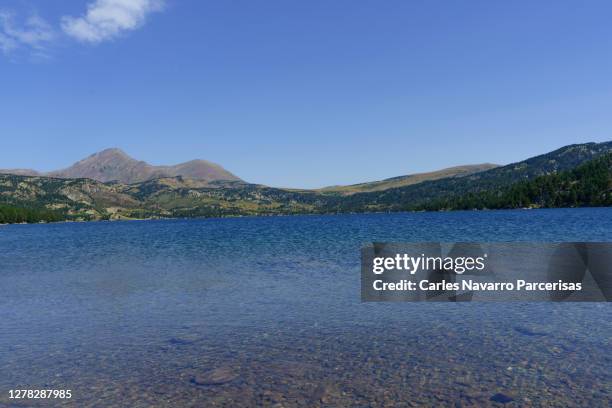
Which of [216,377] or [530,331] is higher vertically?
[530,331]

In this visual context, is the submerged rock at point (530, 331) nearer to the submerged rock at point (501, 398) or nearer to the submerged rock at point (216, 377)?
the submerged rock at point (501, 398)

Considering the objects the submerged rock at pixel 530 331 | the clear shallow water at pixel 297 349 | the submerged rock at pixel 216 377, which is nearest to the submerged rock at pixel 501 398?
the clear shallow water at pixel 297 349

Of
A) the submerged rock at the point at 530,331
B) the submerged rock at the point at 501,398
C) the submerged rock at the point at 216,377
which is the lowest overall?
the submerged rock at the point at 216,377

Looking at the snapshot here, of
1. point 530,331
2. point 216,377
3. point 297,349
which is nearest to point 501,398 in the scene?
point 530,331

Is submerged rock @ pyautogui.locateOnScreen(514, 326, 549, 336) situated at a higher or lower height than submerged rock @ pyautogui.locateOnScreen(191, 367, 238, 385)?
higher

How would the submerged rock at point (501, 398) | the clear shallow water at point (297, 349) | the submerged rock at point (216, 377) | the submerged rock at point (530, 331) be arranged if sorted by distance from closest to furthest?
the submerged rock at point (501, 398)
the clear shallow water at point (297, 349)
the submerged rock at point (216, 377)
the submerged rock at point (530, 331)

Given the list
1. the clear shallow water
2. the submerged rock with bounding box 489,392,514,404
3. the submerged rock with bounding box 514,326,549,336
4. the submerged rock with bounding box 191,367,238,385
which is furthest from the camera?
the submerged rock with bounding box 514,326,549,336

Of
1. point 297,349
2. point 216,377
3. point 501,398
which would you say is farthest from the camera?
point 297,349

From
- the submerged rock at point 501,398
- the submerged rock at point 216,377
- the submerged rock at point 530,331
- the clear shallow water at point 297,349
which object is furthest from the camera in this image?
the submerged rock at point 530,331

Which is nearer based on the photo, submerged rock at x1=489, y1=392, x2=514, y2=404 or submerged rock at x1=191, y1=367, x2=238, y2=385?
submerged rock at x1=489, y1=392, x2=514, y2=404

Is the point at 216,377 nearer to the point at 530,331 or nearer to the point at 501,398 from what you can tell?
the point at 501,398

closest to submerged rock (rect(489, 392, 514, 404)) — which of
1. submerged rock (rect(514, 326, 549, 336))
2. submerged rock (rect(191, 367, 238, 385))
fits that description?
submerged rock (rect(514, 326, 549, 336))

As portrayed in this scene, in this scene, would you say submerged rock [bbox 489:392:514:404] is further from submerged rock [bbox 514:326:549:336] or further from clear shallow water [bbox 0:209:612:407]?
submerged rock [bbox 514:326:549:336]

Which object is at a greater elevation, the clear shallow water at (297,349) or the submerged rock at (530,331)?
the submerged rock at (530,331)
